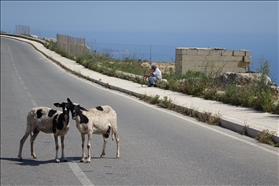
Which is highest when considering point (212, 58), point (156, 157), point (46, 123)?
point (212, 58)

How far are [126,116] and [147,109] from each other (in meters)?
2.04

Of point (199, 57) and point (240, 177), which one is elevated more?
point (199, 57)

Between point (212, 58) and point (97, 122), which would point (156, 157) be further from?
point (212, 58)

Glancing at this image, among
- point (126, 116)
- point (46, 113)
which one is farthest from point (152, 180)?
point (126, 116)

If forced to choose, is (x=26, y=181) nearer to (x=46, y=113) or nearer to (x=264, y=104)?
(x=46, y=113)

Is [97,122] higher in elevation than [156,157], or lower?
higher

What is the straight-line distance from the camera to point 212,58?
32250 millimetres

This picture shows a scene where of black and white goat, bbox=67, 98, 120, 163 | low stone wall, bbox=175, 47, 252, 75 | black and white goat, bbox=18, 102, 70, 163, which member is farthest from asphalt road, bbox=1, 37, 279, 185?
low stone wall, bbox=175, 47, 252, 75

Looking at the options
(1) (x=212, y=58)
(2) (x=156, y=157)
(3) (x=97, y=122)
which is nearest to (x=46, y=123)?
(3) (x=97, y=122)

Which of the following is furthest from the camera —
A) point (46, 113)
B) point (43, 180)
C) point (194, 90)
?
point (194, 90)

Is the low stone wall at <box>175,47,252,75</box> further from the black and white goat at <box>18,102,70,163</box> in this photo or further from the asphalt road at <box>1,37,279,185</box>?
the black and white goat at <box>18,102,70,163</box>

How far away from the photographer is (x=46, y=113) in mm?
2271

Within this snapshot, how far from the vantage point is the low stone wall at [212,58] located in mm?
31188

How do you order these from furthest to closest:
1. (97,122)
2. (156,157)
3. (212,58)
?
(212,58) < (156,157) < (97,122)
